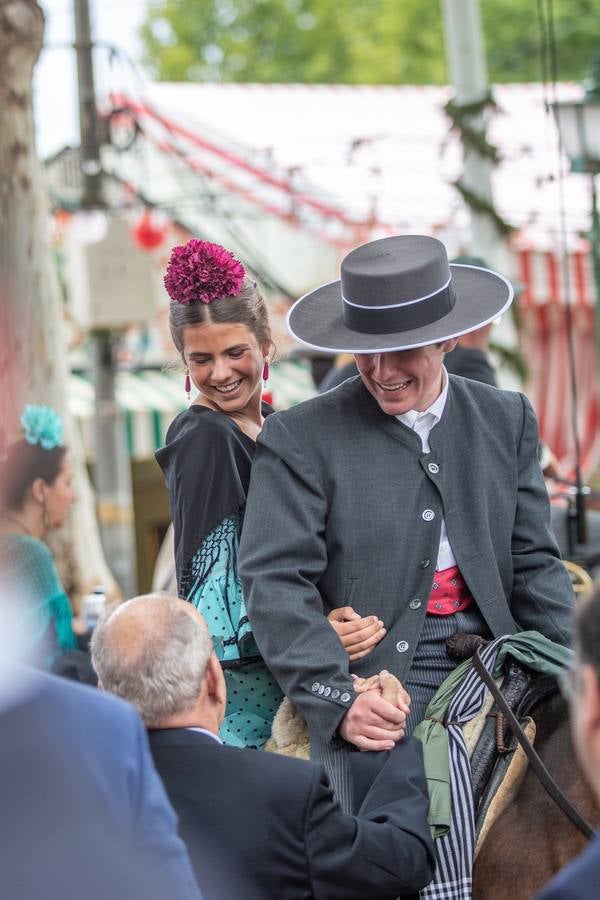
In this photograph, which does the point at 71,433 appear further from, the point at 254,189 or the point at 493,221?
the point at 254,189

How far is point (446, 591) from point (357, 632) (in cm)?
25

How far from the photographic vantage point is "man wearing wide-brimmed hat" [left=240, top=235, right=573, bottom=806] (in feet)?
10.2

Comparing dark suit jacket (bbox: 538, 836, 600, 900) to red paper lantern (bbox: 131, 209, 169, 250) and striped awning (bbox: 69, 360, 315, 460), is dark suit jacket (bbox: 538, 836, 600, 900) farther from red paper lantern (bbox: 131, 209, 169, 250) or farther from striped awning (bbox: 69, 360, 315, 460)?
red paper lantern (bbox: 131, 209, 169, 250)

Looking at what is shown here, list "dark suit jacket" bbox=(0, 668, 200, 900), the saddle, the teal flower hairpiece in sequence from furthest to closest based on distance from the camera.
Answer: the teal flower hairpiece
the saddle
"dark suit jacket" bbox=(0, 668, 200, 900)

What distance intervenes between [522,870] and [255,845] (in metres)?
0.61

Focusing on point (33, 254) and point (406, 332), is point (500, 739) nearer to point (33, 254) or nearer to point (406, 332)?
point (406, 332)

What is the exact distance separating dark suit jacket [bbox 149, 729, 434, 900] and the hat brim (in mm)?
964

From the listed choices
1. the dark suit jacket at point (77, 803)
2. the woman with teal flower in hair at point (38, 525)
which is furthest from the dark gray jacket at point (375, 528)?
the woman with teal flower in hair at point (38, 525)

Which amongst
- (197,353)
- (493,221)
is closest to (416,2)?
(493,221)

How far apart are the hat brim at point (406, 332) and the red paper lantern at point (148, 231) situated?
788 centimetres

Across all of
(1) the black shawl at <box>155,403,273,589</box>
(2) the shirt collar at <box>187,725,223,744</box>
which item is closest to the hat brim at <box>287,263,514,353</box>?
(1) the black shawl at <box>155,403,273,589</box>

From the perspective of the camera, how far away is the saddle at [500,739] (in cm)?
299

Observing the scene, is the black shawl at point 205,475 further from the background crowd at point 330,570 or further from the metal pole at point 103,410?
the metal pole at point 103,410

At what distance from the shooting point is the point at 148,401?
448 inches
